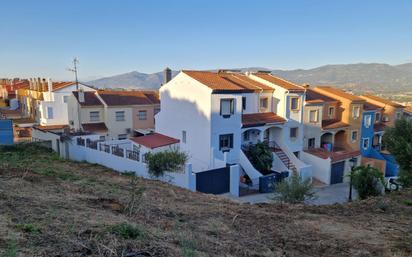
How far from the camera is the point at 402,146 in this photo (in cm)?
1689

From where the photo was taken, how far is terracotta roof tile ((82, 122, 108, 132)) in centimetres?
3161

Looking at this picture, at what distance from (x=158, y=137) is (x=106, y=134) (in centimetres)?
794

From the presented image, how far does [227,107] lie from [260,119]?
12.5 feet

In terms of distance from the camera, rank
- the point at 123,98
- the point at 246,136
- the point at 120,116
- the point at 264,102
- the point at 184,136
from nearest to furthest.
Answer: the point at 184,136 → the point at 246,136 → the point at 264,102 → the point at 120,116 → the point at 123,98

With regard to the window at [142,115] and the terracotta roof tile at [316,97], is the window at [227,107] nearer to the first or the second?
the terracotta roof tile at [316,97]

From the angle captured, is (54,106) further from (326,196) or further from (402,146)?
(402,146)

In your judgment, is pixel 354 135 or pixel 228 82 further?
pixel 354 135

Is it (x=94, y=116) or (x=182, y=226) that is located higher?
(x=182, y=226)

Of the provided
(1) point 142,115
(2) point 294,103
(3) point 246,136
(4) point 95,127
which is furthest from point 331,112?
(4) point 95,127

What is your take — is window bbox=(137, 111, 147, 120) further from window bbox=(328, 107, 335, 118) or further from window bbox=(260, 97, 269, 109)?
window bbox=(328, 107, 335, 118)

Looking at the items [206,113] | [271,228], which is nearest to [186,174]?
[206,113]

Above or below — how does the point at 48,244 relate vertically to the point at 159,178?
above

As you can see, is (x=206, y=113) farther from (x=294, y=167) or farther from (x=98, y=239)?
(x=98, y=239)

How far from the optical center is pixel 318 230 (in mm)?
7242
